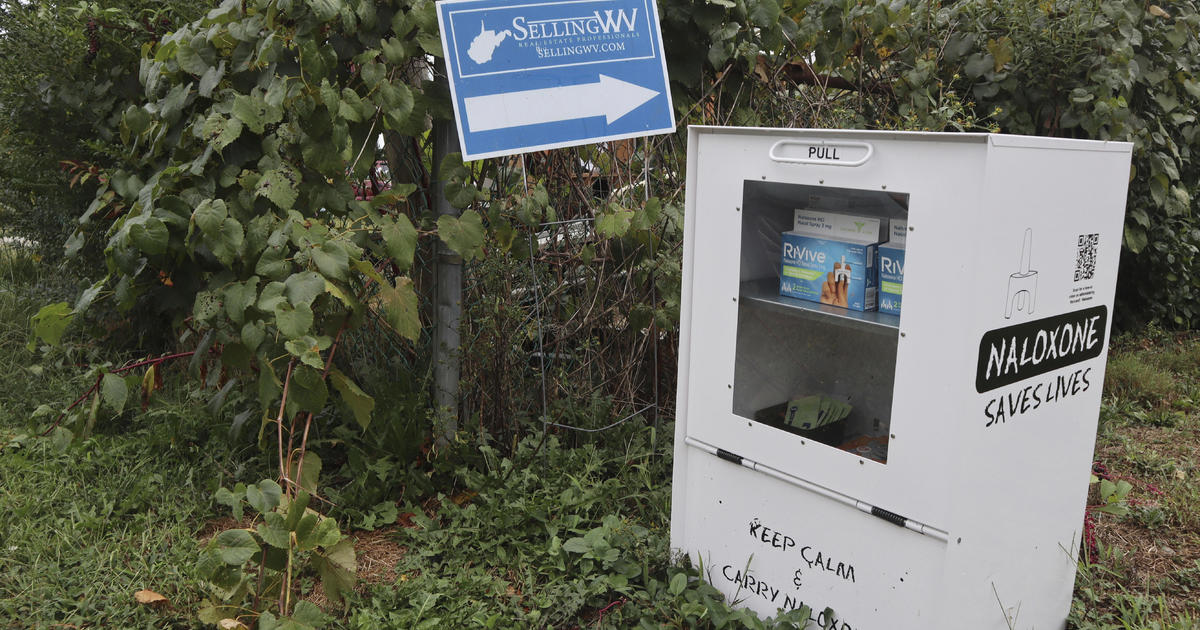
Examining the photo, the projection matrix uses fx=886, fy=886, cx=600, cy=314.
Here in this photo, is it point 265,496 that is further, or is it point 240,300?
point 240,300

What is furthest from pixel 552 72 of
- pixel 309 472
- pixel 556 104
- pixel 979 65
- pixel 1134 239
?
pixel 1134 239

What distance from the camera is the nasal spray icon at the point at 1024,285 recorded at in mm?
2021

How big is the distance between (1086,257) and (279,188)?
2.25 meters

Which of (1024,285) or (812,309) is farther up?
(1024,285)

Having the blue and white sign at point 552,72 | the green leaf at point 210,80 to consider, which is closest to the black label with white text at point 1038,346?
Answer: the blue and white sign at point 552,72

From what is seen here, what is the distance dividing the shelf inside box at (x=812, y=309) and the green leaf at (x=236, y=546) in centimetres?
143

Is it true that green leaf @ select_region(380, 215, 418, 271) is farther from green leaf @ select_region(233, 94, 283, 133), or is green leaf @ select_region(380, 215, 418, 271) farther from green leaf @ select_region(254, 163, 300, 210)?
green leaf @ select_region(233, 94, 283, 133)

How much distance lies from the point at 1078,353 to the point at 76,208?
172 inches

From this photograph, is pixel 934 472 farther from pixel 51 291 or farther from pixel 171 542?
pixel 51 291

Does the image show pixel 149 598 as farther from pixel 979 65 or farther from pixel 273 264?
pixel 979 65

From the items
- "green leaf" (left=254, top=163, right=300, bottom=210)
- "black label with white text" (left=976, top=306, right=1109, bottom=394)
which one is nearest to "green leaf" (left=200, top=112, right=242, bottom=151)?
"green leaf" (left=254, top=163, right=300, bottom=210)

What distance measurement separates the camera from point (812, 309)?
240 cm

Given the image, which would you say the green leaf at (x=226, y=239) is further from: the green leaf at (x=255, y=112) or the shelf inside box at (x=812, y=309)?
the shelf inside box at (x=812, y=309)

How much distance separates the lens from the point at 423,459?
11.0 ft
